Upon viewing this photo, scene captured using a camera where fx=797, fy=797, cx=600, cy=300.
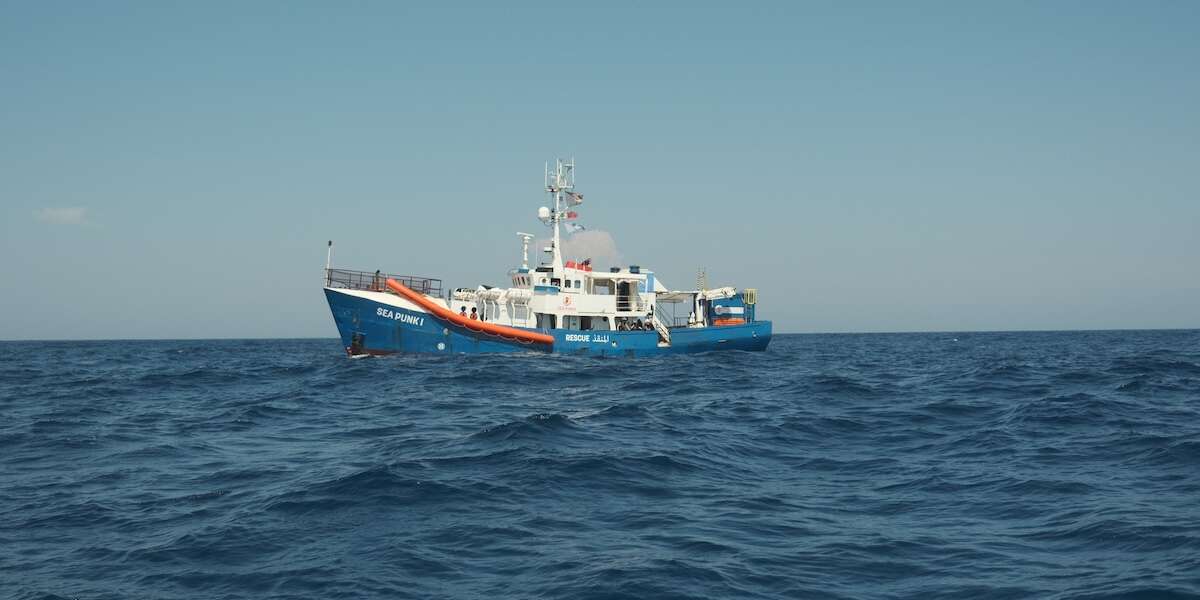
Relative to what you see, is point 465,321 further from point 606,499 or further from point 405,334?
point 606,499

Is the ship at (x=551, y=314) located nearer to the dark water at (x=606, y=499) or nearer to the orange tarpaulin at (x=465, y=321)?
the orange tarpaulin at (x=465, y=321)

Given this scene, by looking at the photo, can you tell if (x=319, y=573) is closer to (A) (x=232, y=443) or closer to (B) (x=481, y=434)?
(B) (x=481, y=434)

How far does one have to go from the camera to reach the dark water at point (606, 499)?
7.11 meters

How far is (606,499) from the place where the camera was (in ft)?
33.0

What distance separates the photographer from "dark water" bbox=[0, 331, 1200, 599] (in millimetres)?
7105

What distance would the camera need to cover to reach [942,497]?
33.6 ft

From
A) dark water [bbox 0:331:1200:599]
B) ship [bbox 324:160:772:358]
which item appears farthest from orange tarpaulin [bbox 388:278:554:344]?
dark water [bbox 0:331:1200:599]

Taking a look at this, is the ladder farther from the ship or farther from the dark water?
the dark water

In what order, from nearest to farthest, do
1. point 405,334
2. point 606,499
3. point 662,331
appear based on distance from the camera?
1. point 606,499
2. point 405,334
3. point 662,331

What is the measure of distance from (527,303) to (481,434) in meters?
28.3

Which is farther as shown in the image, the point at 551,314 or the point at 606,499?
the point at 551,314

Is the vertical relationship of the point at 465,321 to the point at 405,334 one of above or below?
above

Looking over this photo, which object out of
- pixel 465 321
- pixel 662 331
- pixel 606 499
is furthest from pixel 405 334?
pixel 606 499

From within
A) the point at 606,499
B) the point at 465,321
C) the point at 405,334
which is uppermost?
the point at 465,321
